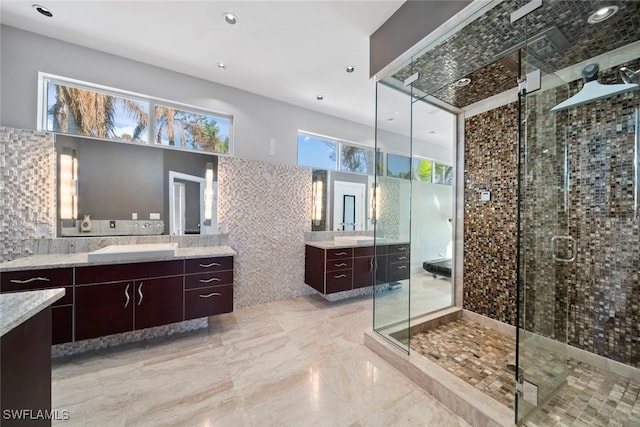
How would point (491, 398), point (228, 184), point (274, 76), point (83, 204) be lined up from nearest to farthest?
point (491, 398) → point (83, 204) → point (274, 76) → point (228, 184)

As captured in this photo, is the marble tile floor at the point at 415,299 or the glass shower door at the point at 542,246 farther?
the marble tile floor at the point at 415,299

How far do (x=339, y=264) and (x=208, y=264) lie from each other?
1.75m

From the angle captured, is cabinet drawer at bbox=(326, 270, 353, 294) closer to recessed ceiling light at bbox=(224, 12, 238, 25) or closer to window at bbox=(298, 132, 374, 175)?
window at bbox=(298, 132, 374, 175)

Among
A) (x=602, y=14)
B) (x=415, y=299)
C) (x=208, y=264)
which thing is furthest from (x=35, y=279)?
(x=602, y=14)

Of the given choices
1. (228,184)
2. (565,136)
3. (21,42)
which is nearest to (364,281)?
(228,184)

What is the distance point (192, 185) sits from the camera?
313cm

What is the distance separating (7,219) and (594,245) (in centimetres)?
521

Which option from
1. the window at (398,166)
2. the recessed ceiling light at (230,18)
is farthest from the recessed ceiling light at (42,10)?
the window at (398,166)

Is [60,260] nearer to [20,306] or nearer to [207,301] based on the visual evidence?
[207,301]

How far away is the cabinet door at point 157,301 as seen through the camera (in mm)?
2340

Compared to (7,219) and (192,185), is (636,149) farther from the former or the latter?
(7,219)

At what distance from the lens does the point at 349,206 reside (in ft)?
14.3

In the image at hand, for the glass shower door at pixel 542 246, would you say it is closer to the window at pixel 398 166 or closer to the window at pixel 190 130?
the window at pixel 398 166

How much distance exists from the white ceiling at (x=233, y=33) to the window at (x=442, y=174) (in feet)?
4.06
